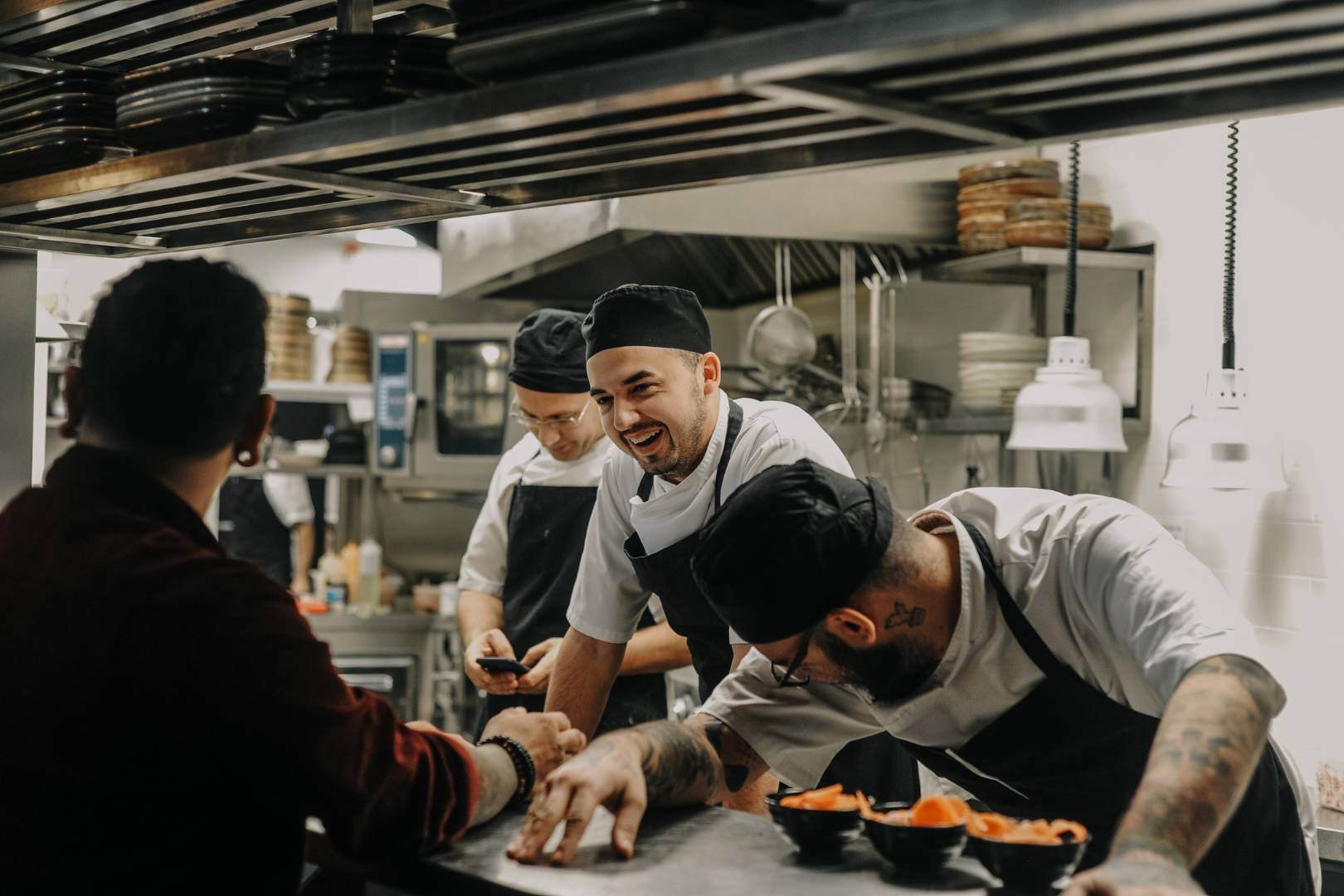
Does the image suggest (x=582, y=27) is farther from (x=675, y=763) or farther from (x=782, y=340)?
(x=782, y=340)

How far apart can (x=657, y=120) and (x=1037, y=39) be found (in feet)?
1.67

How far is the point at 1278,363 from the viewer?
12.0ft

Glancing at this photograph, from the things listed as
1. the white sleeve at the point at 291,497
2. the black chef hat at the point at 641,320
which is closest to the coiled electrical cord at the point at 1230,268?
the black chef hat at the point at 641,320

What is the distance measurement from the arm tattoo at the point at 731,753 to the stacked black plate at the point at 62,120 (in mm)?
1359

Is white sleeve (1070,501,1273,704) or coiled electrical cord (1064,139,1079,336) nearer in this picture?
white sleeve (1070,501,1273,704)

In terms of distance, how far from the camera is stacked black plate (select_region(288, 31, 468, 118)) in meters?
1.76

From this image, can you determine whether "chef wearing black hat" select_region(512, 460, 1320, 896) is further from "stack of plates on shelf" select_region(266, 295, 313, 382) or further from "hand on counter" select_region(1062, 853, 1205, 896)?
"stack of plates on shelf" select_region(266, 295, 313, 382)

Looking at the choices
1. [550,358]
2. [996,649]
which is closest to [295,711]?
[996,649]

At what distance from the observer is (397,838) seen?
5.43 ft

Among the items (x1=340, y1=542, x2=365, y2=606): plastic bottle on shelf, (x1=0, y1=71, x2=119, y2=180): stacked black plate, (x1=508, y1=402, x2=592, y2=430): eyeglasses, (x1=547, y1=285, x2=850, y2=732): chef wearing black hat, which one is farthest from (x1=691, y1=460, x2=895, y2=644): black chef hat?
(x1=340, y1=542, x2=365, y2=606): plastic bottle on shelf

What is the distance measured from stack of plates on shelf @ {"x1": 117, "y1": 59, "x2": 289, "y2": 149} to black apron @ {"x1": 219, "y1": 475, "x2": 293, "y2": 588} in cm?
595

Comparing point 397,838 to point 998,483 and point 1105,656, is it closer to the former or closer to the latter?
point 1105,656

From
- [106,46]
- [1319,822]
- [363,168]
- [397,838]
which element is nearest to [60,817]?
[397,838]

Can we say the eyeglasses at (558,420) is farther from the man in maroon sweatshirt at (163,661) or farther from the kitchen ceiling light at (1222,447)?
the man in maroon sweatshirt at (163,661)
